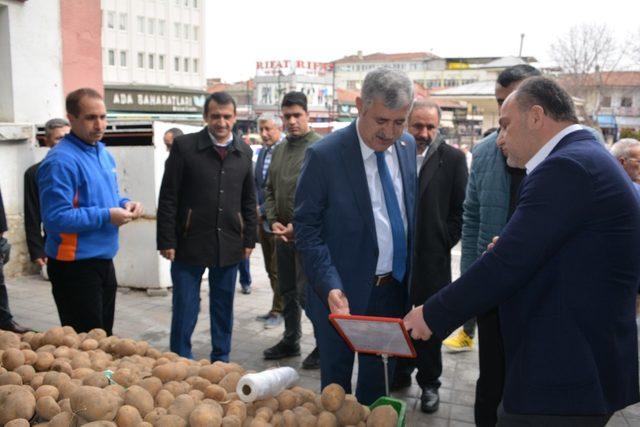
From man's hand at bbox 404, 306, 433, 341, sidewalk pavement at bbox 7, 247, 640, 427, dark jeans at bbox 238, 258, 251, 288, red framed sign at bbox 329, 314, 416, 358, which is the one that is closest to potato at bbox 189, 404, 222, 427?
Result: red framed sign at bbox 329, 314, 416, 358

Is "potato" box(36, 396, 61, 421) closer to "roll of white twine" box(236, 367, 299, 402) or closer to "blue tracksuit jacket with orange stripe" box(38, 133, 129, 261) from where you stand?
"roll of white twine" box(236, 367, 299, 402)

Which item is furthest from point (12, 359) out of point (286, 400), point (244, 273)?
point (244, 273)

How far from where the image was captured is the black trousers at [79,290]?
10.6 ft

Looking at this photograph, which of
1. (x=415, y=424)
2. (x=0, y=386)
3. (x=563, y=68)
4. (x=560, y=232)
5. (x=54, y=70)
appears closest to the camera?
(x=560, y=232)

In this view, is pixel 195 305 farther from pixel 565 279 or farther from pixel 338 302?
pixel 565 279

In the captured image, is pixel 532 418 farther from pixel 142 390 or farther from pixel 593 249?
pixel 142 390

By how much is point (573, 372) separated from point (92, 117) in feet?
9.37

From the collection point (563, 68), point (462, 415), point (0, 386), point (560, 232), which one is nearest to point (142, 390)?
point (0, 386)

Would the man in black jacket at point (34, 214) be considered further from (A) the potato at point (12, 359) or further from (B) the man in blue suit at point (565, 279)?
(B) the man in blue suit at point (565, 279)

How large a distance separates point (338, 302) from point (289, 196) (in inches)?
87.9

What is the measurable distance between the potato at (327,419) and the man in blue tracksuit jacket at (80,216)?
1.78 m

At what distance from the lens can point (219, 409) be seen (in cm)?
206

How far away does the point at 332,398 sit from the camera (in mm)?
2152

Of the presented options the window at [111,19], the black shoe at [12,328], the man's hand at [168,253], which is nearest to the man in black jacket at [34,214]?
the black shoe at [12,328]
